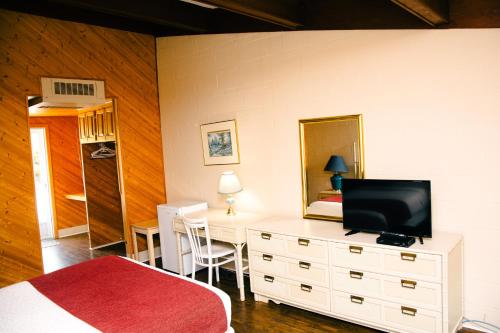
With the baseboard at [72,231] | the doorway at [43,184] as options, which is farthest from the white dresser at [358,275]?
the doorway at [43,184]

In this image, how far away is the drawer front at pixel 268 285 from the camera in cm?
349

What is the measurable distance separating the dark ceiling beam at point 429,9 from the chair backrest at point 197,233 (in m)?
2.55

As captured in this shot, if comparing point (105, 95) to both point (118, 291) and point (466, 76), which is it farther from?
point (466, 76)

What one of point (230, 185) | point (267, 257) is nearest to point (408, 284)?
point (267, 257)

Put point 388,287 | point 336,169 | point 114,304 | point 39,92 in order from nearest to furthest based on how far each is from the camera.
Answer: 1. point 114,304
2. point 388,287
3. point 336,169
4. point 39,92

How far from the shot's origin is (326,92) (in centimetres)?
356

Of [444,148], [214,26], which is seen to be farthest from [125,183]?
[444,148]

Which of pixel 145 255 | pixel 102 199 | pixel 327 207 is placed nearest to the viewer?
pixel 327 207

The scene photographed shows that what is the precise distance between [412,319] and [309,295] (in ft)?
2.81

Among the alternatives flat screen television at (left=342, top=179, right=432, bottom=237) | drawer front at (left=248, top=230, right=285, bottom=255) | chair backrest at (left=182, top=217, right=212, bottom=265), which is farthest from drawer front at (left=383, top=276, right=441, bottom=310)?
chair backrest at (left=182, top=217, right=212, bottom=265)

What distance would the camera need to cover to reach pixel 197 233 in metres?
3.97

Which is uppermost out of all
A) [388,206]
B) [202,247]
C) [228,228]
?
[388,206]

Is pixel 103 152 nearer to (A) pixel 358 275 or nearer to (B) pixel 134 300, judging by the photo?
(B) pixel 134 300

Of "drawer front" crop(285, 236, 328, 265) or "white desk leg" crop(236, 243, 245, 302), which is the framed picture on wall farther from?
"drawer front" crop(285, 236, 328, 265)
